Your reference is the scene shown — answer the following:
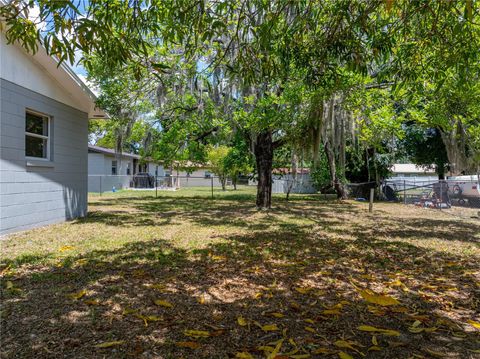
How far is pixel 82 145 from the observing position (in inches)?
375

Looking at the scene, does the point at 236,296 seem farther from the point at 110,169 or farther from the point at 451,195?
the point at 110,169

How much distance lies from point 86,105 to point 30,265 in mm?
5777

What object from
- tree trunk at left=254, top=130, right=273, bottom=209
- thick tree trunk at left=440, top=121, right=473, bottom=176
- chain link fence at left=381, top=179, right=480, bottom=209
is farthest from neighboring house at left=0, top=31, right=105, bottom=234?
chain link fence at left=381, top=179, right=480, bottom=209

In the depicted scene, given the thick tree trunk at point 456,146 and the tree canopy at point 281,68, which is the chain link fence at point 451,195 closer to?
the tree canopy at point 281,68

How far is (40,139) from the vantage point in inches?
309

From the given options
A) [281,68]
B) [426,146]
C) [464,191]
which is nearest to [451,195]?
[464,191]

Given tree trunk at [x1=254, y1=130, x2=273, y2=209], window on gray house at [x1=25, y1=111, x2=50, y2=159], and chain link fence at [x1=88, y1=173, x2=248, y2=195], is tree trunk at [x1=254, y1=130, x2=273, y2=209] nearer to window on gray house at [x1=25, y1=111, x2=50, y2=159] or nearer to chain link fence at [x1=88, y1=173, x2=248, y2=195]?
window on gray house at [x1=25, y1=111, x2=50, y2=159]

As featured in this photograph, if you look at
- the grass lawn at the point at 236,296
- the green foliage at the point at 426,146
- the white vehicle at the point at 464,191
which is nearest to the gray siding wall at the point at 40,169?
the grass lawn at the point at 236,296

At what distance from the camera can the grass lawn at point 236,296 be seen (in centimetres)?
269

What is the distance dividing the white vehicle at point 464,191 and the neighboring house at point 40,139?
Answer: 538 inches

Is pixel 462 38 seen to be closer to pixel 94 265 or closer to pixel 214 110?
pixel 94 265

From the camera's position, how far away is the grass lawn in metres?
2.69

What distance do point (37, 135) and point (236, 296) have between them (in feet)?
20.2

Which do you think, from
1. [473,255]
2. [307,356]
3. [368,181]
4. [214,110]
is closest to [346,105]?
[214,110]
